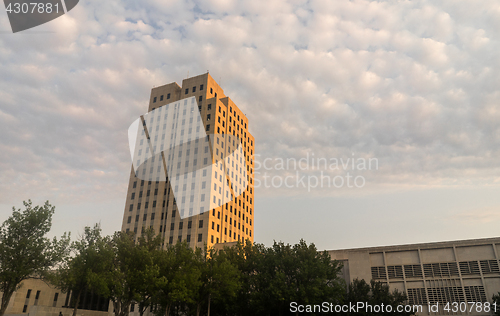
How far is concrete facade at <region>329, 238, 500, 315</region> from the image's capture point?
39.7 m

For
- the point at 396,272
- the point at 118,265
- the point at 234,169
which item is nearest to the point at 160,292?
the point at 118,265

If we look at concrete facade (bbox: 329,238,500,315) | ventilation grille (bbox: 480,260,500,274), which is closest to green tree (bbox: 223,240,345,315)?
concrete facade (bbox: 329,238,500,315)

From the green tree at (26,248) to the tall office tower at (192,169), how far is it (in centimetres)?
4778

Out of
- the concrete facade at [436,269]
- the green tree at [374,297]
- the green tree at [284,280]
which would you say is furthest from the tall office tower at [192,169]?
the green tree at [374,297]

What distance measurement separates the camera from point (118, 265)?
120ft

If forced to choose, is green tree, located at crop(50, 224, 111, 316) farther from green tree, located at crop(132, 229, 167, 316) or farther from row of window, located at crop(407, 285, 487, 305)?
row of window, located at crop(407, 285, 487, 305)

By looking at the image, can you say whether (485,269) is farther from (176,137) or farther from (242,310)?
(176,137)

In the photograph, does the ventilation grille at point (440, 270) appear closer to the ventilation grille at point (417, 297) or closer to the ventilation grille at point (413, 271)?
the ventilation grille at point (413, 271)

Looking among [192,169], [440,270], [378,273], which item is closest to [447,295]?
[440,270]

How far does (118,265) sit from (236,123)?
73.2 m

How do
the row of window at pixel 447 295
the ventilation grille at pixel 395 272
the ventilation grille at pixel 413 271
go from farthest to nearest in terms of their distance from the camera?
the ventilation grille at pixel 395 272 < the ventilation grille at pixel 413 271 < the row of window at pixel 447 295

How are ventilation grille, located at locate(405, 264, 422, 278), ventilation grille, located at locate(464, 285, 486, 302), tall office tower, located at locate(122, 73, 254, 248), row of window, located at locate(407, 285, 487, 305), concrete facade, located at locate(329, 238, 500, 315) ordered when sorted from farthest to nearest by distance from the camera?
tall office tower, located at locate(122, 73, 254, 248) < ventilation grille, located at locate(405, 264, 422, 278) < concrete facade, located at locate(329, 238, 500, 315) < row of window, located at locate(407, 285, 487, 305) < ventilation grille, located at locate(464, 285, 486, 302)

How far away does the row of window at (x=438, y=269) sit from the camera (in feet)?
132

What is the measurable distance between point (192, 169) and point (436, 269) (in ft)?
202
